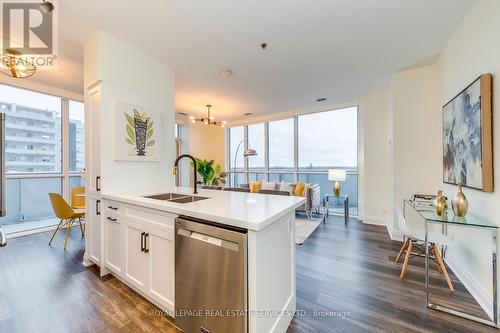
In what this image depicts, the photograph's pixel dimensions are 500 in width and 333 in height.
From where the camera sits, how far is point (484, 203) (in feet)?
6.20

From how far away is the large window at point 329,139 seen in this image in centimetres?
535

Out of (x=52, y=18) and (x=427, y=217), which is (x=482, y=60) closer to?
(x=427, y=217)

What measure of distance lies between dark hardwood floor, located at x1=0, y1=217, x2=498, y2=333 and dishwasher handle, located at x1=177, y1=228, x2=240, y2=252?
838 mm

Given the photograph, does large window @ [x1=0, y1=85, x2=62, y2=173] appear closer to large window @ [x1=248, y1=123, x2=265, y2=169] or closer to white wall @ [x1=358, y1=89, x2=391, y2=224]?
large window @ [x1=248, y1=123, x2=265, y2=169]

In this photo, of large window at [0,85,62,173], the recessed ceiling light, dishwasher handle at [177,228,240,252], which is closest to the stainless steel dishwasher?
dishwasher handle at [177,228,240,252]

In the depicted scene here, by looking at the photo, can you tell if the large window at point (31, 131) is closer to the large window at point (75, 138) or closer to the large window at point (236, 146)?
the large window at point (75, 138)

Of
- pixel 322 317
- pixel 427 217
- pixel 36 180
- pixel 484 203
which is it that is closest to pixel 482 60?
pixel 484 203

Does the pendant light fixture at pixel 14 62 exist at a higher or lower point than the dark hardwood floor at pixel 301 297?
higher

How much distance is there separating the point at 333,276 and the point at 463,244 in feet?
4.95

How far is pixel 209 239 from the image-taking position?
1345 mm

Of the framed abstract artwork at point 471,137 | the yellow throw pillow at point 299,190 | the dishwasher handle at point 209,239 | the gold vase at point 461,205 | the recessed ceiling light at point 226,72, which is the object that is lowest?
the yellow throw pillow at point 299,190

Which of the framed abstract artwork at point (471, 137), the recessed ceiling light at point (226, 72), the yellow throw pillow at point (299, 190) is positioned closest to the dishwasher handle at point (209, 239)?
the framed abstract artwork at point (471, 137)

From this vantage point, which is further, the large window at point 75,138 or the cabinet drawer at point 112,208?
the large window at point 75,138

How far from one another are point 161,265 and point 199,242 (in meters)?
0.61
